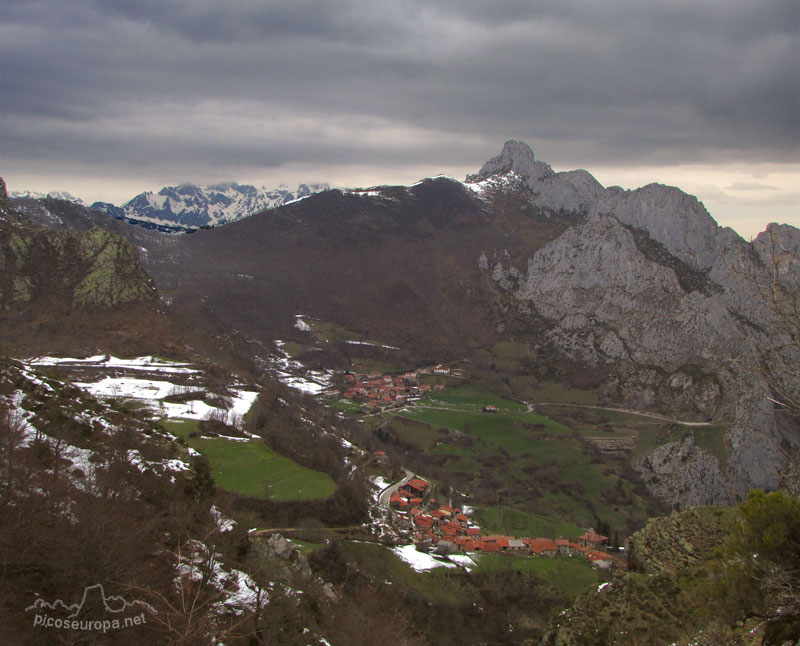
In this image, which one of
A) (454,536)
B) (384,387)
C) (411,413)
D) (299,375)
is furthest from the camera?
(384,387)

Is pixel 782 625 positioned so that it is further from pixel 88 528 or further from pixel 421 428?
pixel 421 428

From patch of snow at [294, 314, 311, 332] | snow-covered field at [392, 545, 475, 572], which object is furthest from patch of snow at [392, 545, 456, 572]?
patch of snow at [294, 314, 311, 332]

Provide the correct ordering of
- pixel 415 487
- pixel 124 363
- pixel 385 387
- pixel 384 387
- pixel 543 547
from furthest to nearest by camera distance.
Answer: pixel 385 387 < pixel 384 387 < pixel 415 487 < pixel 124 363 < pixel 543 547

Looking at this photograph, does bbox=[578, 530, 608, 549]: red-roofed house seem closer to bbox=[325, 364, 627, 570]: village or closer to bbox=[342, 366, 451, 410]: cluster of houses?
bbox=[325, 364, 627, 570]: village

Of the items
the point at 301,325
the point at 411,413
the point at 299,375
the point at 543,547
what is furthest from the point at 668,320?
the point at 543,547

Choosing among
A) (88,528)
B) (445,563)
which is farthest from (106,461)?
(445,563)

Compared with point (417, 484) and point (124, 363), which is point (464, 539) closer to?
point (417, 484)

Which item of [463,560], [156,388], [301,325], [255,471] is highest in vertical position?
[156,388]

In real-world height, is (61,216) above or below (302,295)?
above
